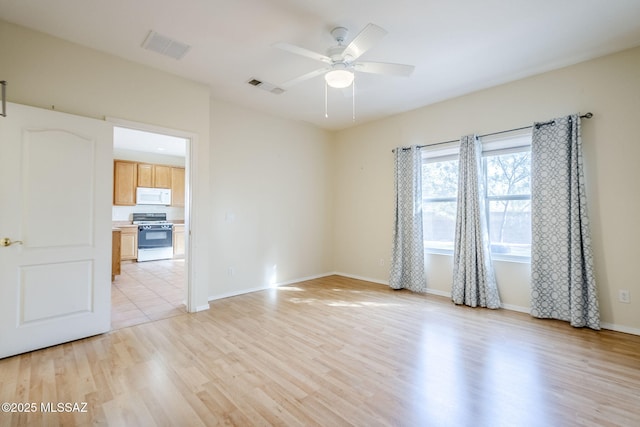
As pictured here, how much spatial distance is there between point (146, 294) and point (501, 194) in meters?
5.38

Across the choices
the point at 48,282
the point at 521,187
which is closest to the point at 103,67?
the point at 48,282

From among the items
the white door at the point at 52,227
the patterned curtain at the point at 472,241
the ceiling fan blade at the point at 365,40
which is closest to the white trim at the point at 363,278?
the patterned curtain at the point at 472,241

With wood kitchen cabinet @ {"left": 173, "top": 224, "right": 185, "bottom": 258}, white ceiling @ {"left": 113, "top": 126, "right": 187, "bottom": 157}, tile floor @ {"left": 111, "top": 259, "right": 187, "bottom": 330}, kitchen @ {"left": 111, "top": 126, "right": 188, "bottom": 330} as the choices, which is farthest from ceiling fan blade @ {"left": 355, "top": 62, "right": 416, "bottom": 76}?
wood kitchen cabinet @ {"left": 173, "top": 224, "right": 185, "bottom": 258}

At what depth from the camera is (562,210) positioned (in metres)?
3.29

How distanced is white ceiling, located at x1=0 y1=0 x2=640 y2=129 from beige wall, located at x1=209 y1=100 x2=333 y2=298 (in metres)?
1.01

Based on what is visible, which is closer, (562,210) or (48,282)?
(48,282)

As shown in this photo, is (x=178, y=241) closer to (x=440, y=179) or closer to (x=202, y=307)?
(x=202, y=307)

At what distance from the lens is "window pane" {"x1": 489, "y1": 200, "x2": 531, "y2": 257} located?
3.73m

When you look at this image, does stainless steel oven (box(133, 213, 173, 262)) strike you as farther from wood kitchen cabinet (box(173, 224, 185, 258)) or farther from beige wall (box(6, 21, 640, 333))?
beige wall (box(6, 21, 640, 333))

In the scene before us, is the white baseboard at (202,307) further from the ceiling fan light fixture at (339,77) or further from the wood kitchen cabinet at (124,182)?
the wood kitchen cabinet at (124,182)

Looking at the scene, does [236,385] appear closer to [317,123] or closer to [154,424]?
[154,424]

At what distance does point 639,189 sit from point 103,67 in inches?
222

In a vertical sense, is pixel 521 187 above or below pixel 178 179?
below

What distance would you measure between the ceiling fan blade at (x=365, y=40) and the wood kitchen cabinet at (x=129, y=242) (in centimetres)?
692
